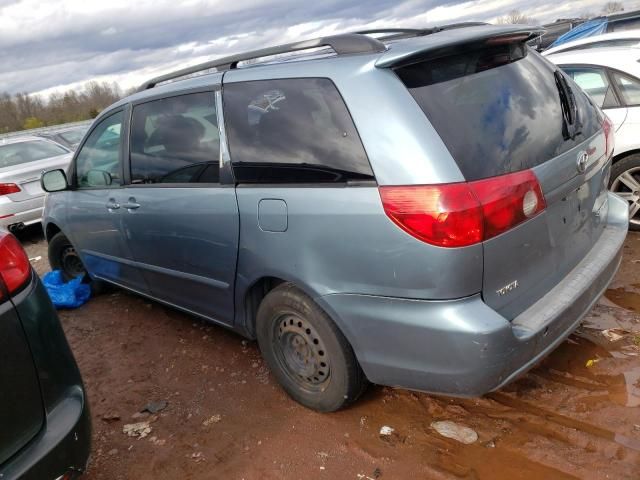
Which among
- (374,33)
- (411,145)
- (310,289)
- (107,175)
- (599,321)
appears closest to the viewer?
(411,145)

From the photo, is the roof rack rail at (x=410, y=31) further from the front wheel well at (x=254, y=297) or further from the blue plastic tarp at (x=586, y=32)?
the blue plastic tarp at (x=586, y=32)

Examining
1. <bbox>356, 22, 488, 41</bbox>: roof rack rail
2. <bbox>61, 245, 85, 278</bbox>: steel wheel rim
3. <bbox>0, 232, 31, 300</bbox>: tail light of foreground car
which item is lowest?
<bbox>61, 245, 85, 278</bbox>: steel wheel rim

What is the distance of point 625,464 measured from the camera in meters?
2.23

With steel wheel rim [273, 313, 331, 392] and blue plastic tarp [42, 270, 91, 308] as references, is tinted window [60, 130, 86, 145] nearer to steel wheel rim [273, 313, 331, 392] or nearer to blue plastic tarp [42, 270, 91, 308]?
blue plastic tarp [42, 270, 91, 308]

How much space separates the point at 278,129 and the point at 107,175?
1.93m

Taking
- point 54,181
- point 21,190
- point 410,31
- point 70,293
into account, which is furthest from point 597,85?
point 21,190

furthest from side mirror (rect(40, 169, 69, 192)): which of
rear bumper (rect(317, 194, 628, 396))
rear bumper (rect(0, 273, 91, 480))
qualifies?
rear bumper (rect(317, 194, 628, 396))

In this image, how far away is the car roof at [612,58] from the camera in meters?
4.79

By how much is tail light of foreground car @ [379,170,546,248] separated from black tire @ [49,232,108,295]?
3.65 m

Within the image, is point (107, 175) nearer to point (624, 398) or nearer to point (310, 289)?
point (310, 289)

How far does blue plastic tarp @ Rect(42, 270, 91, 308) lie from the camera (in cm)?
482

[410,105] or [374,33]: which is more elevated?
[374,33]

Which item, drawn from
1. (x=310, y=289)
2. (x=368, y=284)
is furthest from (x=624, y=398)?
(x=310, y=289)

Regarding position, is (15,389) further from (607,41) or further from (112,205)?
(607,41)
